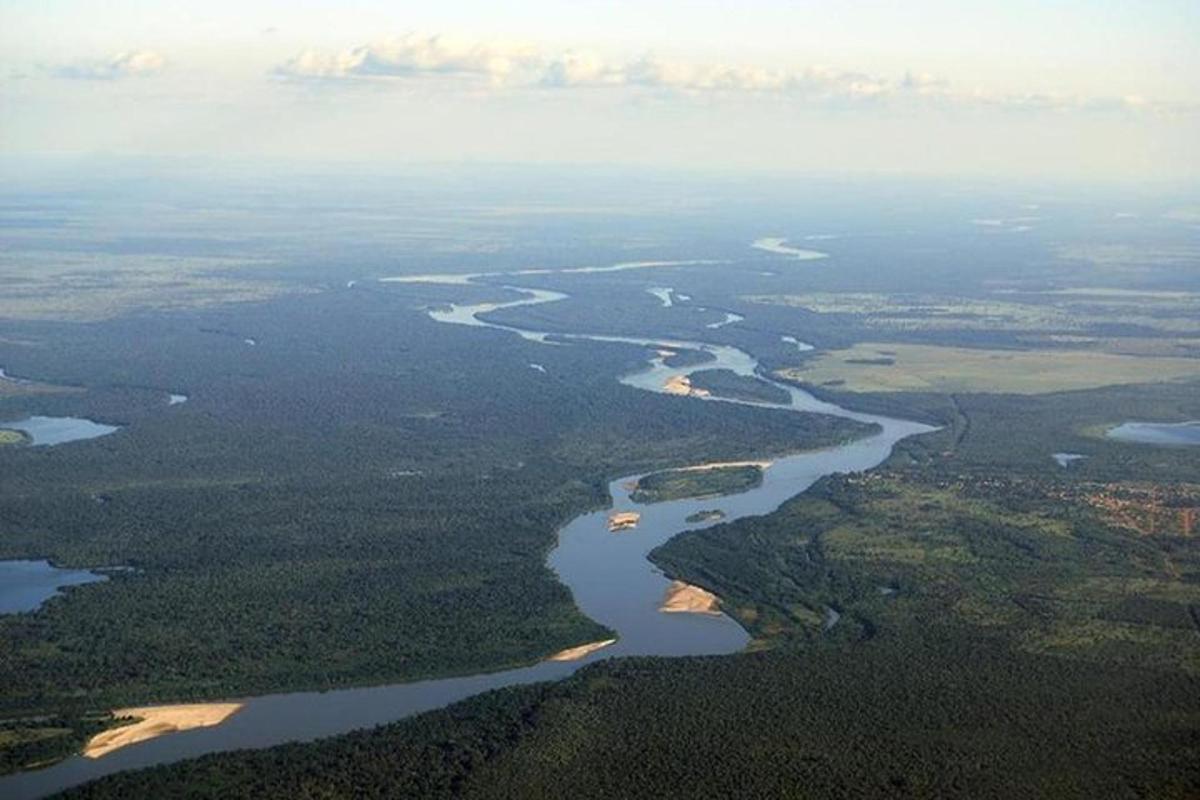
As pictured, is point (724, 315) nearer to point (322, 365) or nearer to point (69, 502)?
point (322, 365)

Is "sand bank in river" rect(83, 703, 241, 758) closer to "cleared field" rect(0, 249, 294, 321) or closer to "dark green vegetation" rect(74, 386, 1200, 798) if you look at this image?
"dark green vegetation" rect(74, 386, 1200, 798)

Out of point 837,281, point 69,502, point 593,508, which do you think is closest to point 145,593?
point 69,502

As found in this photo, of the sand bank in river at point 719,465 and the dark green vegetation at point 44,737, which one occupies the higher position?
the dark green vegetation at point 44,737

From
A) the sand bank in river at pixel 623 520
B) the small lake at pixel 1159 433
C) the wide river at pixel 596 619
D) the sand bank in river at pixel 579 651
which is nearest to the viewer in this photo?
the wide river at pixel 596 619

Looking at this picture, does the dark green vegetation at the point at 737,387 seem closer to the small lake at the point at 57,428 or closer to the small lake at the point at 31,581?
the small lake at the point at 57,428

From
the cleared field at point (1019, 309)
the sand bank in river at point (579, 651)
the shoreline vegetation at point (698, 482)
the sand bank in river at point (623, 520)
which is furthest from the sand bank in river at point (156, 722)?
the cleared field at point (1019, 309)

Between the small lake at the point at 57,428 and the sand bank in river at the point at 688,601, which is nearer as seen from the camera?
A: the sand bank in river at the point at 688,601

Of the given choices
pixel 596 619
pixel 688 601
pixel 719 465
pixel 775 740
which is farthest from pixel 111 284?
pixel 775 740
